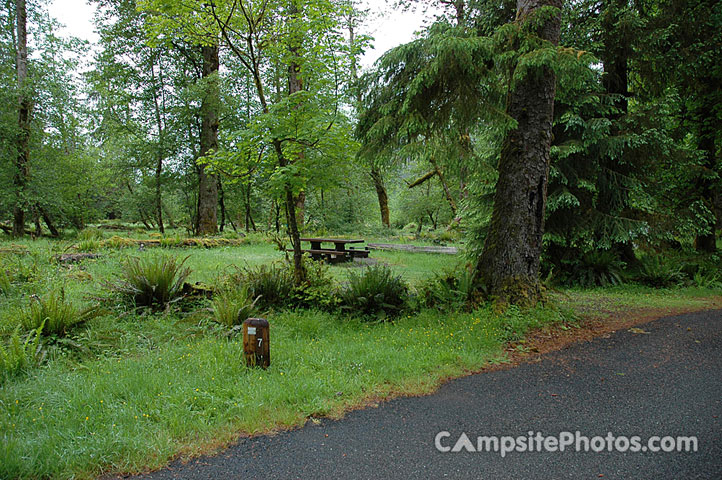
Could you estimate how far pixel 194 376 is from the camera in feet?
11.6

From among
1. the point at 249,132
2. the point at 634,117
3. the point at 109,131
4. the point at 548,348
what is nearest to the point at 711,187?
the point at 634,117

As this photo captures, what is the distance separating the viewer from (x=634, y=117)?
7926 millimetres

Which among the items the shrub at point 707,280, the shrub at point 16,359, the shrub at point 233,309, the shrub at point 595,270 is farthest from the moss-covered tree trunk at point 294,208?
the shrub at point 707,280

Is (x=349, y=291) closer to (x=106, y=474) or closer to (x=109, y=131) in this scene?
(x=106, y=474)

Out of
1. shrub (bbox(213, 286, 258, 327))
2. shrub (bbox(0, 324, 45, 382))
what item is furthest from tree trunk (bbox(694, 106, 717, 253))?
shrub (bbox(0, 324, 45, 382))

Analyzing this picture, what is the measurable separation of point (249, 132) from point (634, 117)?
7904mm

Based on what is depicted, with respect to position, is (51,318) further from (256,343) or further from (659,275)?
(659,275)

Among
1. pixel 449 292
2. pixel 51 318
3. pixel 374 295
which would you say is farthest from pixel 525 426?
pixel 51 318

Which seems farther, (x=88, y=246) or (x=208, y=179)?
(x=208, y=179)

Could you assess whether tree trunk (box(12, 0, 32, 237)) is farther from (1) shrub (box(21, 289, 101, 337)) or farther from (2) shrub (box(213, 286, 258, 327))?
(2) shrub (box(213, 286, 258, 327))

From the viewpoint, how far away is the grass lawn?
101 inches

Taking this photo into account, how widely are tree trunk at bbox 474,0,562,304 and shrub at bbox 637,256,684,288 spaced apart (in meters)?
4.85

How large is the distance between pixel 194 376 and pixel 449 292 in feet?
12.7

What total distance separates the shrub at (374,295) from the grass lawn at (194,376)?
33 centimetres
